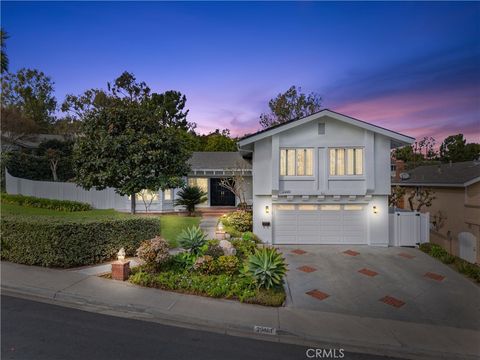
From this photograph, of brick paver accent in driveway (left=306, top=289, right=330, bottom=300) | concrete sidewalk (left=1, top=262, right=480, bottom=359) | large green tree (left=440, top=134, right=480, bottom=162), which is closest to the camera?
concrete sidewalk (left=1, top=262, right=480, bottom=359)

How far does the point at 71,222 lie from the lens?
893 cm

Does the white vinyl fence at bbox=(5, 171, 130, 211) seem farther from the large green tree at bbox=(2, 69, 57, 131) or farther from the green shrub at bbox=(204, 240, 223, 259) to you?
the large green tree at bbox=(2, 69, 57, 131)

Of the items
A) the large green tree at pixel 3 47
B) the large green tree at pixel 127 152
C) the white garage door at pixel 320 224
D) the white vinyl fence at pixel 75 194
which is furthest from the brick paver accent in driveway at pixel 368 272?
the large green tree at pixel 3 47

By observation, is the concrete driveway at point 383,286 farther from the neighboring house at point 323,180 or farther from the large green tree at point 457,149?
the large green tree at point 457,149

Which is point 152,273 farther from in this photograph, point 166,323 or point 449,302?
point 449,302

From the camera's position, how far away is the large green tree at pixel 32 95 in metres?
41.2

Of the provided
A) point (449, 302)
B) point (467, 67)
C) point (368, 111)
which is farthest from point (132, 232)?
point (368, 111)

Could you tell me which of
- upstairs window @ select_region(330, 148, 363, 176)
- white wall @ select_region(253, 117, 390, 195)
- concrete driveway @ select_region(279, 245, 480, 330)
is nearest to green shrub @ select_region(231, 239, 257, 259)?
concrete driveway @ select_region(279, 245, 480, 330)

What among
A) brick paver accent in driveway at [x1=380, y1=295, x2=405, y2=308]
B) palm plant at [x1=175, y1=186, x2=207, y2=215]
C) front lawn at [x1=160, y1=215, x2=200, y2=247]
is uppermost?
palm plant at [x1=175, y1=186, x2=207, y2=215]

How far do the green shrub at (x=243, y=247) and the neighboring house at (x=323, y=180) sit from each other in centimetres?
188

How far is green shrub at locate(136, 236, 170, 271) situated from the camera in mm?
8073

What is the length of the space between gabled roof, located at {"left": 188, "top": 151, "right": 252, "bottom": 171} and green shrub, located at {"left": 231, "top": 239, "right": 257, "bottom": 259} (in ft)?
32.9

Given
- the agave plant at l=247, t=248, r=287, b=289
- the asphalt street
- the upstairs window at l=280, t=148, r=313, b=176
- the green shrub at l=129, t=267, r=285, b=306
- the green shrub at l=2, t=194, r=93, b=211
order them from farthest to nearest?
the green shrub at l=2, t=194, r=93, b=211
the upstairs window at l=280, t=148, r=313, b=176
the agave plant at l=247, t=248, r=287, b=289
the green shrub at l=129, t=267, r=285, b=306
the asphalt street

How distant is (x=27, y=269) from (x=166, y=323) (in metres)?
5.69
